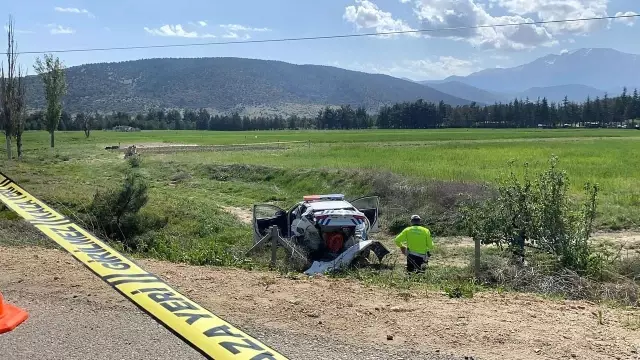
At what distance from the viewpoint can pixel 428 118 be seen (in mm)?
130625

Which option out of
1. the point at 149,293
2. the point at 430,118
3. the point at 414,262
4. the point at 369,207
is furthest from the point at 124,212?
the point at 430,118

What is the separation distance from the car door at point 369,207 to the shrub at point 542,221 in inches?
133

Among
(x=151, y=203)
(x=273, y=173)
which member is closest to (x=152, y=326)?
(x=151, y=203)

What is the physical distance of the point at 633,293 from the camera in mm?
7676

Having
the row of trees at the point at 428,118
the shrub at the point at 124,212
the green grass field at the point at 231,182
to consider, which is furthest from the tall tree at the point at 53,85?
the row of trees at the point at 428,118

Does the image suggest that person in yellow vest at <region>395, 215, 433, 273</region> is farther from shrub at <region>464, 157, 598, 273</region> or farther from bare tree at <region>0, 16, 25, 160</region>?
bare tree at <region>0, 16, 25, 160</region>

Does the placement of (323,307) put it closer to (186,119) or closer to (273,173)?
(273,173)

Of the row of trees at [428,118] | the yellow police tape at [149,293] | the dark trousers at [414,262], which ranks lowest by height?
the dark trousers at [414,262]

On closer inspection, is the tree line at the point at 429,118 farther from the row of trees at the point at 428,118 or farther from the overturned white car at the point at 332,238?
the overturned white car at the point at 332,238

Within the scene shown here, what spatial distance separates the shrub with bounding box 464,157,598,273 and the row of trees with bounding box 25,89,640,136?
337 ft

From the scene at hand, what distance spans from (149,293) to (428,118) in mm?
131194

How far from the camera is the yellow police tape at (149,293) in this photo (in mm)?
2324

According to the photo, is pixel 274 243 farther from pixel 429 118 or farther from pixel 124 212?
pixel 429 118

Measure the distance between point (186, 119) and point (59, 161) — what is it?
115 metres
